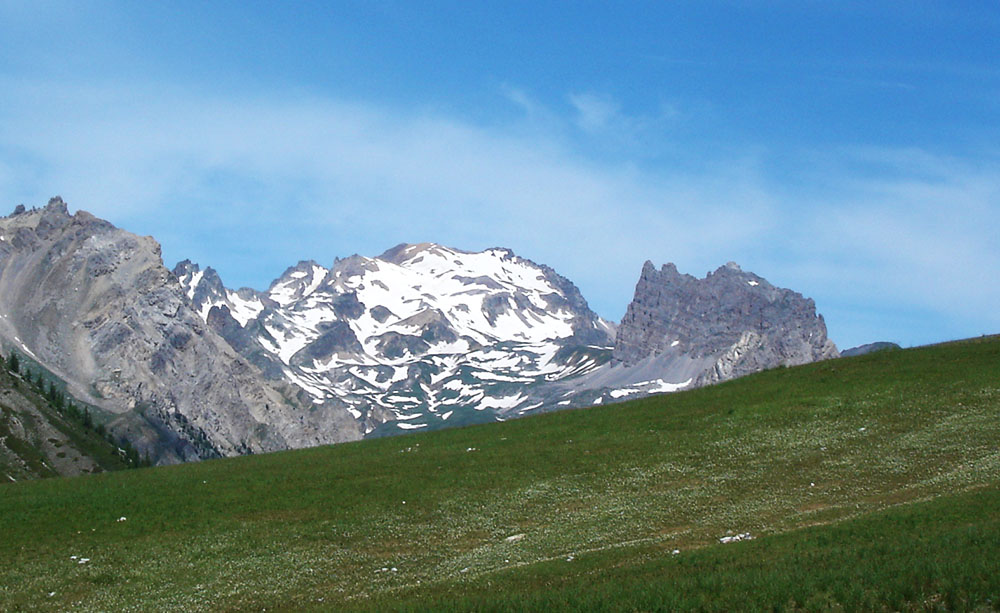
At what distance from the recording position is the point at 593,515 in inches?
1770

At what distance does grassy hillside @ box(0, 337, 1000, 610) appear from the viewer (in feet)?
94.5

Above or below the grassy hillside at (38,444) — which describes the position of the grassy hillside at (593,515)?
below

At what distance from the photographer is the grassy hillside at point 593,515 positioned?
28797 millimetres

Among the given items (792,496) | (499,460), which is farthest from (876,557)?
(499,460)

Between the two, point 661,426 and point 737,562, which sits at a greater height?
point 661,426

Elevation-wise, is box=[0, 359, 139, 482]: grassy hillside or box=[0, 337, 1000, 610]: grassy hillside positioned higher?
box=[0, 359, 139, 482]: grassy hillside

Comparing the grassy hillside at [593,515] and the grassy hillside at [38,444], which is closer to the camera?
the grassy hillside at [593,515]

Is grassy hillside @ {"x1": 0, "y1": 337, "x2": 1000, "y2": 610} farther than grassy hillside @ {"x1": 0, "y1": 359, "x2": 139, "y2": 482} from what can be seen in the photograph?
No

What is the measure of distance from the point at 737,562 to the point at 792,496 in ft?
46.6

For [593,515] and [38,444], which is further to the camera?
[38,444]

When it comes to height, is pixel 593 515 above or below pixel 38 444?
below

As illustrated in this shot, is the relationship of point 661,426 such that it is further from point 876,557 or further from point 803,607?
point 803,607

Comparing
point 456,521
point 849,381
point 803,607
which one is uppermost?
point 849,381

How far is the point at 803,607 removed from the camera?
24609 mm
